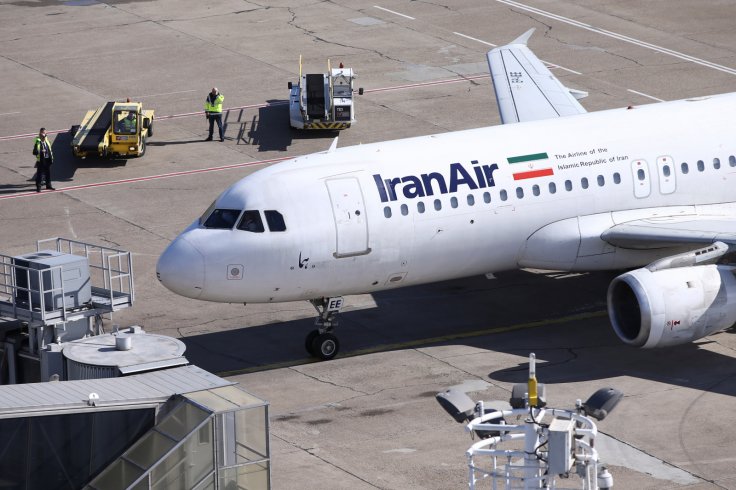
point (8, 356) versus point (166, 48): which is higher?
point (166, 48)

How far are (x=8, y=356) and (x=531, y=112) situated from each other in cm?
1880

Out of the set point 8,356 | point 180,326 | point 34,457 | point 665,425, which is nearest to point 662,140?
point 665,425

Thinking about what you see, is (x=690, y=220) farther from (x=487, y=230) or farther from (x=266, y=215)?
(x=266, y=215)

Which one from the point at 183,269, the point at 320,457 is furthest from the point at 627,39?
the point at 320,457

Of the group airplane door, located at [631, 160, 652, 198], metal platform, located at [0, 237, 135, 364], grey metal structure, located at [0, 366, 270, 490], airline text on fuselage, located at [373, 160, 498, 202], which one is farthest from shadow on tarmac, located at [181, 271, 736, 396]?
grey metal structure, located at [0, 366, 270, 490]

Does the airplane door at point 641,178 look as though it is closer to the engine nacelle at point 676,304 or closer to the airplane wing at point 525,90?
the engine nacelle at point 676,304

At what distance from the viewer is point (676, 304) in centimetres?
2989

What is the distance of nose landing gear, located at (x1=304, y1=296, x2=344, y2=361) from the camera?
31.7 meters

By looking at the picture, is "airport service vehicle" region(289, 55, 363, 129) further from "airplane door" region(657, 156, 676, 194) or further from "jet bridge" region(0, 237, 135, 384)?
"jet bridge" region(0, 237, 135, 384)

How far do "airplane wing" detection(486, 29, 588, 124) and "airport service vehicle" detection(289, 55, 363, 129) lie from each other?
6.54 m

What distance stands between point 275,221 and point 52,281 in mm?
6080

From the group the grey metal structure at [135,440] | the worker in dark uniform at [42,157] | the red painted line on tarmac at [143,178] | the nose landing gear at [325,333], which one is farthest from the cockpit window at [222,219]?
the red painted line on tarmac at [143,178]

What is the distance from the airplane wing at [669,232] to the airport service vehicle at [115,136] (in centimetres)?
1921

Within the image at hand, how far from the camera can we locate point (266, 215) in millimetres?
30531
